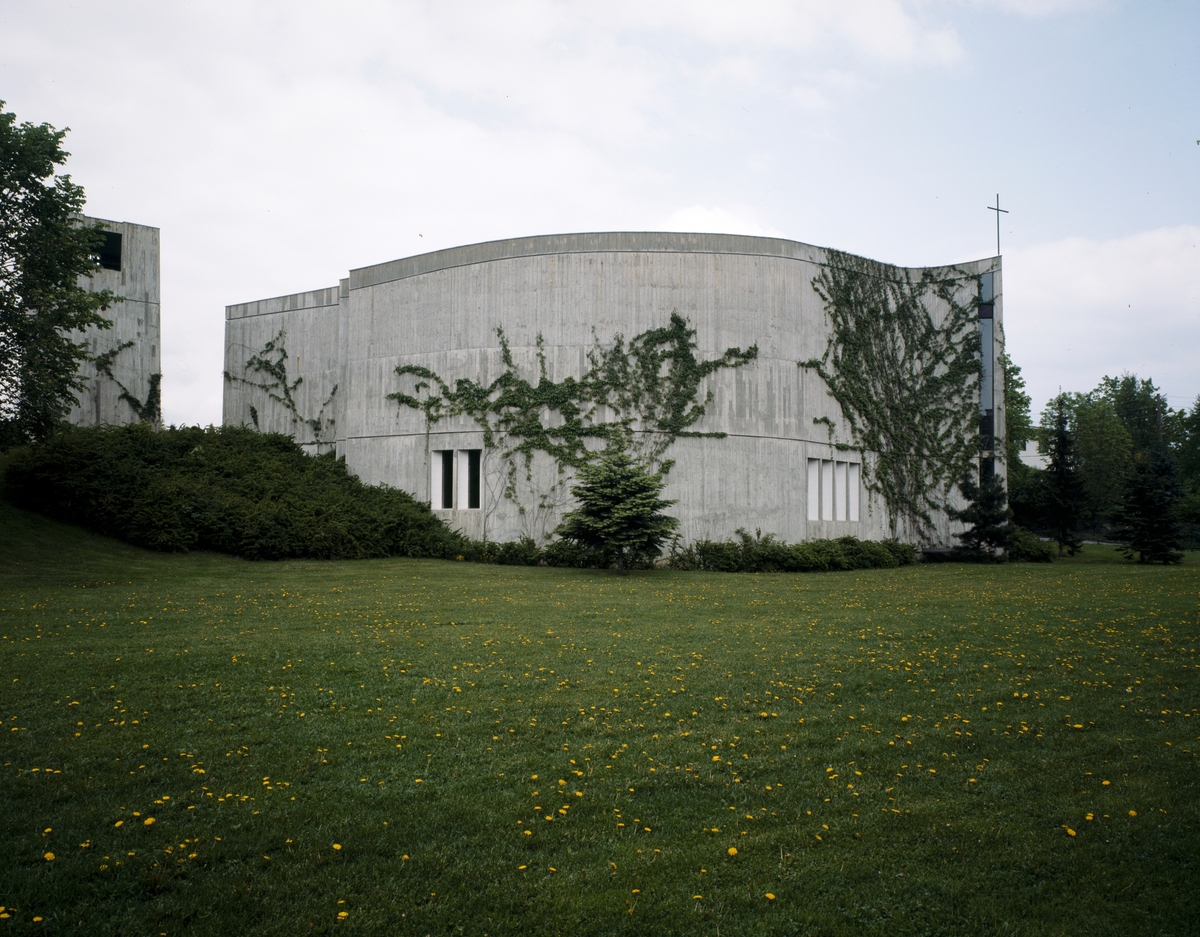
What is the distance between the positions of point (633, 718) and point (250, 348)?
31.3m

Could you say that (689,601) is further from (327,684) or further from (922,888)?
(922,888)

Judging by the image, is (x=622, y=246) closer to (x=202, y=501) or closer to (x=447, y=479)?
(x=447, y=479)

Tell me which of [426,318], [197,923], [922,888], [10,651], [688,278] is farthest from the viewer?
[426,318]

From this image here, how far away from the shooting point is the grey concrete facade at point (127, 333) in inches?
1211

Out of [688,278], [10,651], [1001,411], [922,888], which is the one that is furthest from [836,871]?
[1001,411]

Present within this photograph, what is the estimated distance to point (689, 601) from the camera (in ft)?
54.3

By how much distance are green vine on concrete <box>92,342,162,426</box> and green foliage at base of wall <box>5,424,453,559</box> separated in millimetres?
5058

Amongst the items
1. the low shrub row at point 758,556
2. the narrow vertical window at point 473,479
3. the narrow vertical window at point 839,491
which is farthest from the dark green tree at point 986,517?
the narrow vertical window at point 473,479

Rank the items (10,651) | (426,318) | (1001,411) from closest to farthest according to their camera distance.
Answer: (10,651)
(426,318)
(1001,411)

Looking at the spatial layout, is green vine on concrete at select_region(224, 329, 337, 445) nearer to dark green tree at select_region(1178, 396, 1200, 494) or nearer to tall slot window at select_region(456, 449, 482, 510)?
tall slot window at select_region(456, 449, 482, 510)

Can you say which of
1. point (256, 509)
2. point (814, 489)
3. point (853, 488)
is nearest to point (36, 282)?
point (256, 509)

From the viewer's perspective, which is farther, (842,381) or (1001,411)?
(1001,411)

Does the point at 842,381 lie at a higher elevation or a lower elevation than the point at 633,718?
higher

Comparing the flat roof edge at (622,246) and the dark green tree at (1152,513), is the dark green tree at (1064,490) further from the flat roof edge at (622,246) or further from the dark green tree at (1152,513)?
the flat roof edge at (622,246)
